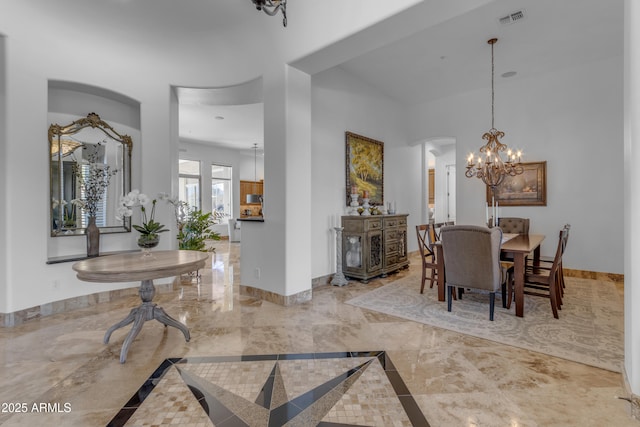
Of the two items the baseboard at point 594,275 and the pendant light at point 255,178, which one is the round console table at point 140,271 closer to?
the baseboard at point 594,275

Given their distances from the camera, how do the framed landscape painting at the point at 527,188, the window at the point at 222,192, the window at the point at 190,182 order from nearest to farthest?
the framed landscape painting at the point at 527,188
the window at the point at 190,182
the window at the point at 222,192

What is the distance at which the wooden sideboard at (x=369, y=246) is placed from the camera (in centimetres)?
456

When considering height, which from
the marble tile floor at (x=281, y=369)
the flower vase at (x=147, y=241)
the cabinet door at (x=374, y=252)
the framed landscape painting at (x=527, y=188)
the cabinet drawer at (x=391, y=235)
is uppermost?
the framed landscape painting at (x=527, y=188)

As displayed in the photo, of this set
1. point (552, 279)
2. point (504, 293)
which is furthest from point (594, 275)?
point (552, 279)

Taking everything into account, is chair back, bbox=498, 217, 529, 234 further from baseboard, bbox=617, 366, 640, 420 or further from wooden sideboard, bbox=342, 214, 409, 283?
baseboard, bbox=617, 366, 640, 420

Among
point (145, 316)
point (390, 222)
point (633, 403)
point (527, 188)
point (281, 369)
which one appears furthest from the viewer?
point (527, 188)

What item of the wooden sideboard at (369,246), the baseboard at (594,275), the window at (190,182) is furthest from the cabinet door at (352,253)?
the window at (190,182)

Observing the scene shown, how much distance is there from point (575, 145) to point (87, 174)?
7.11 meters

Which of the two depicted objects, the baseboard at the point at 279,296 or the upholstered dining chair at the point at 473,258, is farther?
the baseboard at the point at 279,296

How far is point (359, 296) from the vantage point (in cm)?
393

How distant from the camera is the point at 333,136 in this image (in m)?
4.78

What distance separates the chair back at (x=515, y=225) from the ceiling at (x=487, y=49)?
2.38m

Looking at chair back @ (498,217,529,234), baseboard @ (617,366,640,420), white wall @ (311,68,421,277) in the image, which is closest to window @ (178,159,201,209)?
white wall @ (311,68,421,277)

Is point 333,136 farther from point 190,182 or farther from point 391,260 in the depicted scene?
point 190,182
